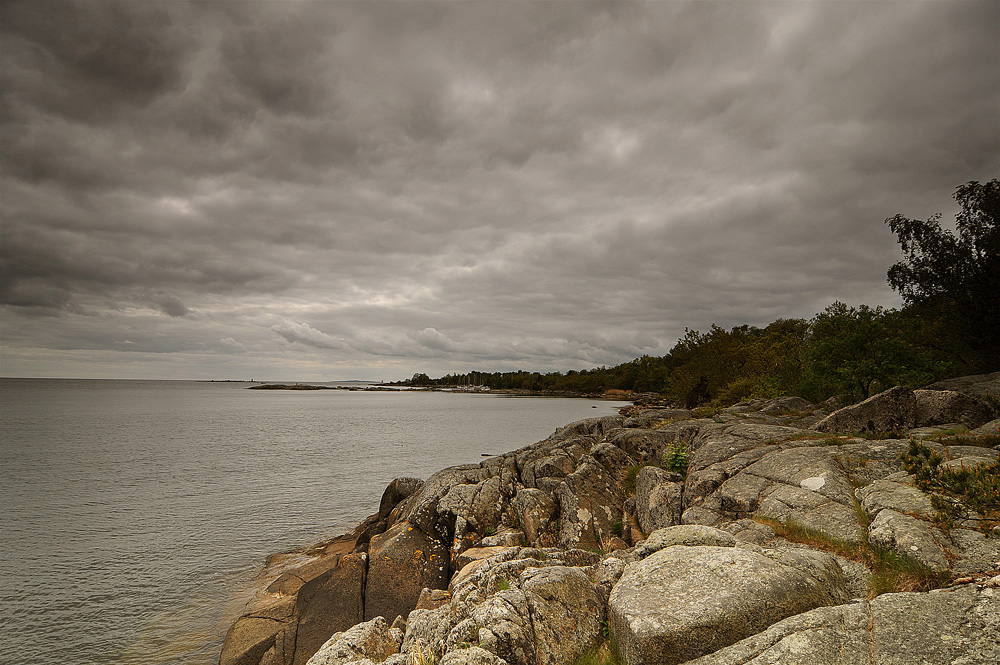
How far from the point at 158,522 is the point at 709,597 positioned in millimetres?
33395

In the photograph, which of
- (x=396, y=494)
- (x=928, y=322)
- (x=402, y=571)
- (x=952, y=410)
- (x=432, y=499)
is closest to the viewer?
(x=402, y=571)

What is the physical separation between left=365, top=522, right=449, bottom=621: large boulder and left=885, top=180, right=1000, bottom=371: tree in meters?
36.4

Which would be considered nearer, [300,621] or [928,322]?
[300,621]

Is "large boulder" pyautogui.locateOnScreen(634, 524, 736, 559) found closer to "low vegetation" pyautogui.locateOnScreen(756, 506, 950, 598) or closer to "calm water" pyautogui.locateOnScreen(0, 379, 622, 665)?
"low vegetation" pyautogui.locateOnScreen(756, 506, 950, 598)

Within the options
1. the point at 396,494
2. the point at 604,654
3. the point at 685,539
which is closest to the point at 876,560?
the point at 685,539

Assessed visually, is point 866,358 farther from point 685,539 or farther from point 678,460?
point 685,539

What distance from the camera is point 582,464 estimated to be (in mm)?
19391

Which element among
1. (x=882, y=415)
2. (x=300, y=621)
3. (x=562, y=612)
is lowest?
(x=300, y=621)

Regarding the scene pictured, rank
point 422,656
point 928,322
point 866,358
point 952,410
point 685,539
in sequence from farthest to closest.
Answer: point 928,322 → point 866,358 → point 952,410 → point 685,539 → point 422,656

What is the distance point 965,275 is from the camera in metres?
30.5

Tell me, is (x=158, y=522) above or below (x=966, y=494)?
below

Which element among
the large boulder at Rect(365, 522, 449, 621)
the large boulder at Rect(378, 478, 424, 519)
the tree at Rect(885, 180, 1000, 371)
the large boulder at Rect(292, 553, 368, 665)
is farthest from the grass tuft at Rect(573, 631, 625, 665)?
the tree at Rect(885, 180, 1000, 371)

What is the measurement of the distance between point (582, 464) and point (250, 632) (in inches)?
513

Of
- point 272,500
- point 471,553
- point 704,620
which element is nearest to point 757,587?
point 704,620
